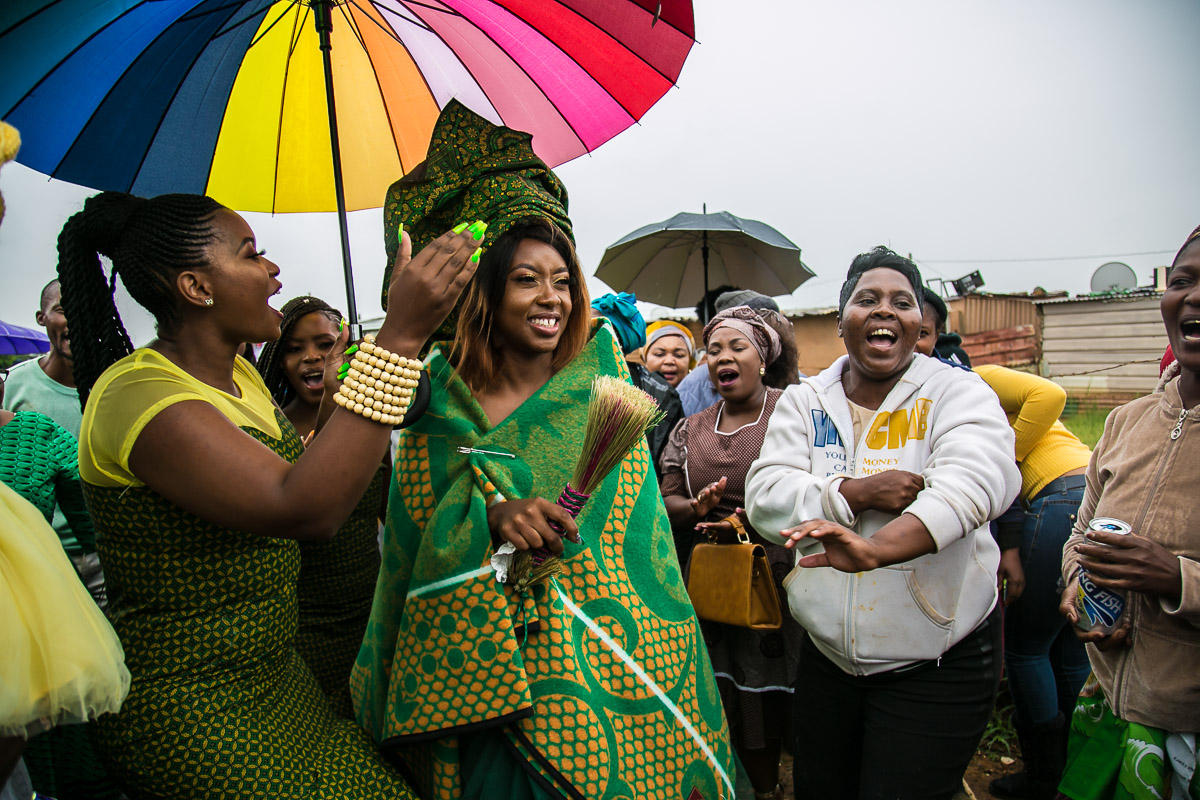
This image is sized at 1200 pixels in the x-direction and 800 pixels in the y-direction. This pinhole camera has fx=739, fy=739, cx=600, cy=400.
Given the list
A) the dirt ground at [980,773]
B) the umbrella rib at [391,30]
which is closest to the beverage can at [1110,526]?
the dirt ground at [980,773]

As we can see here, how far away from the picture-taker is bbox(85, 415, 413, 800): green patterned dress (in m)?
1.66

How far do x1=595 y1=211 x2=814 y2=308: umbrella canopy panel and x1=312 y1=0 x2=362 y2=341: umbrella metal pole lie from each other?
4.81 m

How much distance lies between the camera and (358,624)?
287cm

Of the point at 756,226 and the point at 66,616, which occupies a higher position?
the point at 756,226

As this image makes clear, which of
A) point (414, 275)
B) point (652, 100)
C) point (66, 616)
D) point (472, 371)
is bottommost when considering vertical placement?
point (66, 616)

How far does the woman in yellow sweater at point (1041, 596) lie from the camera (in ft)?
11.5

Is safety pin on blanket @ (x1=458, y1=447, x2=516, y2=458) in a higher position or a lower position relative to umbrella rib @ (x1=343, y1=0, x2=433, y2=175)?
lower

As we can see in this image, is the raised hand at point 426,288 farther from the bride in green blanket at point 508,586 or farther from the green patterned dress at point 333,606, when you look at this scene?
the green patterned dress at point 333,606

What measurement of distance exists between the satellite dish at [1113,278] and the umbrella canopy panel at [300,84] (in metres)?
16.7

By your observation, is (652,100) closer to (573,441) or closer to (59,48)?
(573,441)

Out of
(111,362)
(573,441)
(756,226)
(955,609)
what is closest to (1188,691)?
(955,609)

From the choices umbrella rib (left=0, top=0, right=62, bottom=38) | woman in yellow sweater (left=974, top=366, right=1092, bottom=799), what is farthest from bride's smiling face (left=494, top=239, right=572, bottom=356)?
woman in yellow sweater (left=974, top=366, right=1092, bottom=799)

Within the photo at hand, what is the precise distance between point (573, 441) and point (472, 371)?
14.9 inches

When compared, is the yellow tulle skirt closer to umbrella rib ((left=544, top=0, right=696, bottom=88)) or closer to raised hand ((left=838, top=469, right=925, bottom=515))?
raised hand ((left=838, top=469, right=925, bottom=515))
